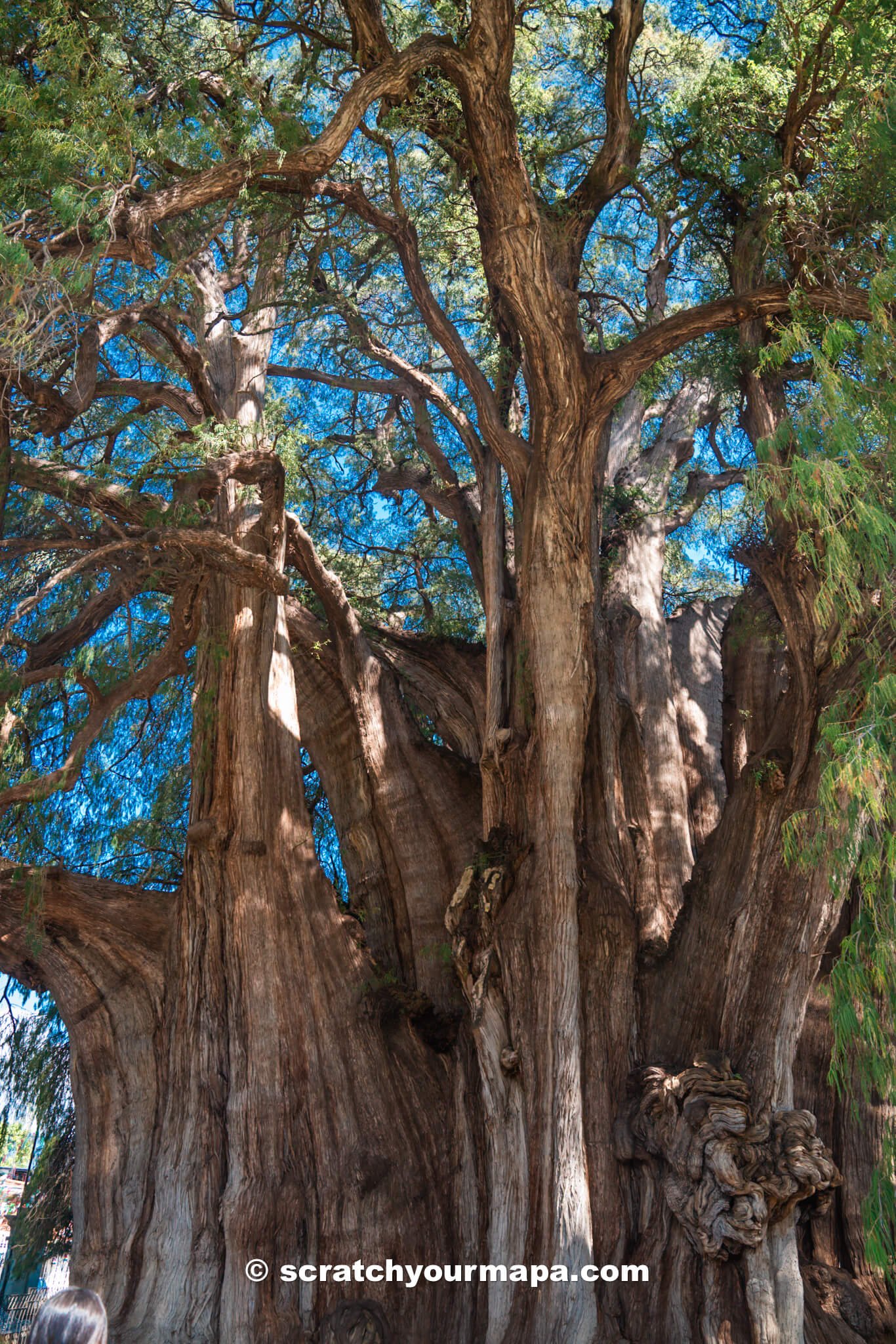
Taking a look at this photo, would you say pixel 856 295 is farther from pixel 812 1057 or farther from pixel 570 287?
pixel 812 1057

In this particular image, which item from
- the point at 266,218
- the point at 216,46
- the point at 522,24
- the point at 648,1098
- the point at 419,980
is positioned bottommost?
the point at 648,1098

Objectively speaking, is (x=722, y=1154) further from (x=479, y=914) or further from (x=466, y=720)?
(x=466, y=720)

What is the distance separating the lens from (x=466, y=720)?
7.57 m

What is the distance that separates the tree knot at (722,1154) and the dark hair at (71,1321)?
11.3 feet

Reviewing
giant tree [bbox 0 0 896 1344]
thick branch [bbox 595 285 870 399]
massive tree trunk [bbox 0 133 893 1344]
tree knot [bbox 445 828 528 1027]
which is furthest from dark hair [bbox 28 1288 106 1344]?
thick branch [bbox 595 285 870 399]

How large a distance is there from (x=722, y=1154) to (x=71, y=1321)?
356 cm

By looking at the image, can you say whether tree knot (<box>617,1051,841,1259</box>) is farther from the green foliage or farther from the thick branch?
the green foliage

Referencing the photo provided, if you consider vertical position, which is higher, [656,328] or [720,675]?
[656,328]

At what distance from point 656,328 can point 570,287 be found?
895mm

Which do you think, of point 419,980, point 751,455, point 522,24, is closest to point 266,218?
point 522,24

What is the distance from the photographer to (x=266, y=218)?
7418mm

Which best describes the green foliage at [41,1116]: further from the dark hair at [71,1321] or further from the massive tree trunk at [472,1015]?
the dark hair at [71,1321]

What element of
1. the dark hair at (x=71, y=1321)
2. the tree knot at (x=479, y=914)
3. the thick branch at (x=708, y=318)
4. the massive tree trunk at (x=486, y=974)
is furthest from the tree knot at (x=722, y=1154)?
the thick branch at (x=708, y=318)

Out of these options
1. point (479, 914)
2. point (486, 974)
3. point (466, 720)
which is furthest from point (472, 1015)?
point (466, 720)
